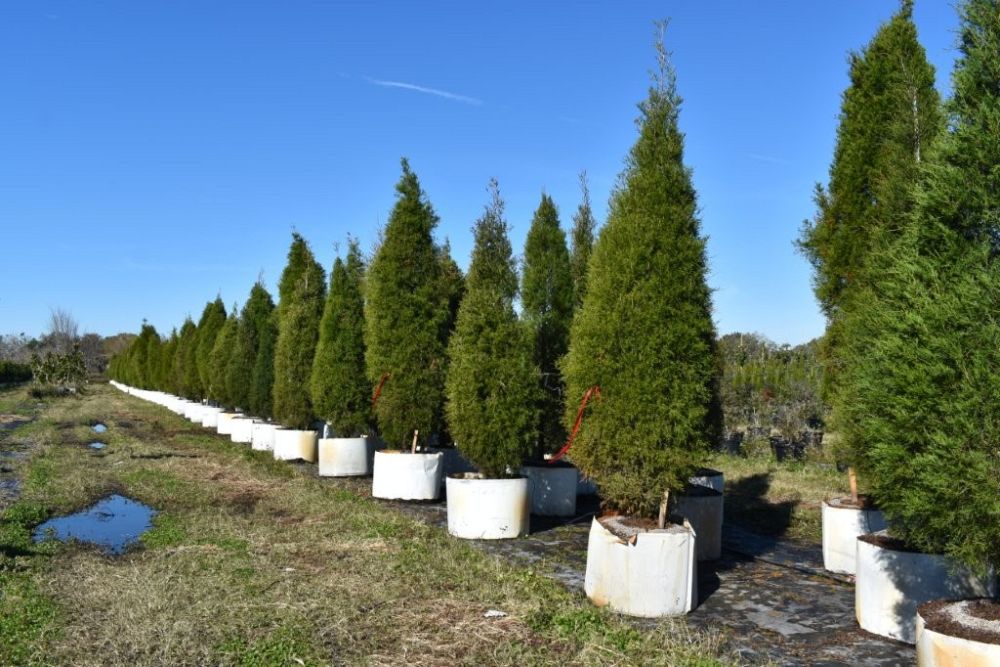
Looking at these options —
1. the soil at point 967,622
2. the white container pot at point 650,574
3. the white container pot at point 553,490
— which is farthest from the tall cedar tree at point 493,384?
the soil at point 967,622

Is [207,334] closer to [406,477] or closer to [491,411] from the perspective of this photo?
[406,477]

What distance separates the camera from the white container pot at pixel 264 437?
58.3ft

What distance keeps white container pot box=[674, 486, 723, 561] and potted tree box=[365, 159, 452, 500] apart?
4.61 metres

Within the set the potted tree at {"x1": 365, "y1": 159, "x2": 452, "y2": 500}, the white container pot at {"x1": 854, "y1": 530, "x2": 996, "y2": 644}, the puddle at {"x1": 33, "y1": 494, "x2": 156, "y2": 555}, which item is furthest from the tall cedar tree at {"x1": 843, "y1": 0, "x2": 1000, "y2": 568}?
the potted tree at {"x1": 365, "y1": 159, "x2": 452, "y2": 500}

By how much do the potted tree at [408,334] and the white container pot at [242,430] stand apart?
8.50 metres

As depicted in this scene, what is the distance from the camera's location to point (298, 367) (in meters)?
16.2

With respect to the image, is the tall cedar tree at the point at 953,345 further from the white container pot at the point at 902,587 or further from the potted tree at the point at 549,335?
the potted tree at the point at 549,335

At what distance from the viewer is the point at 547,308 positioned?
11406 millimetres

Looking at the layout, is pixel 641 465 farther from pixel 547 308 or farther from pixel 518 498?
pixel 547 308

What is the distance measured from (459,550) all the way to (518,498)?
124 centimetres

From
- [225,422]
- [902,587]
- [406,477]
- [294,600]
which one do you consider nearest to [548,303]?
[406,477]

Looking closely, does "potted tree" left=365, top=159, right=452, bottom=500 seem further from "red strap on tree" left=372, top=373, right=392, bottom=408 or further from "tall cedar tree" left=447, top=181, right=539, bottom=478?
"tall cedar tree" left=447, top=181, right=539, bottom=478

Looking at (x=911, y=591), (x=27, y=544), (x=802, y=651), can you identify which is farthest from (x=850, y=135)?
(x=27, y=544)

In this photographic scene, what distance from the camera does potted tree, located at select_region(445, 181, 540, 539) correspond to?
884 cm
